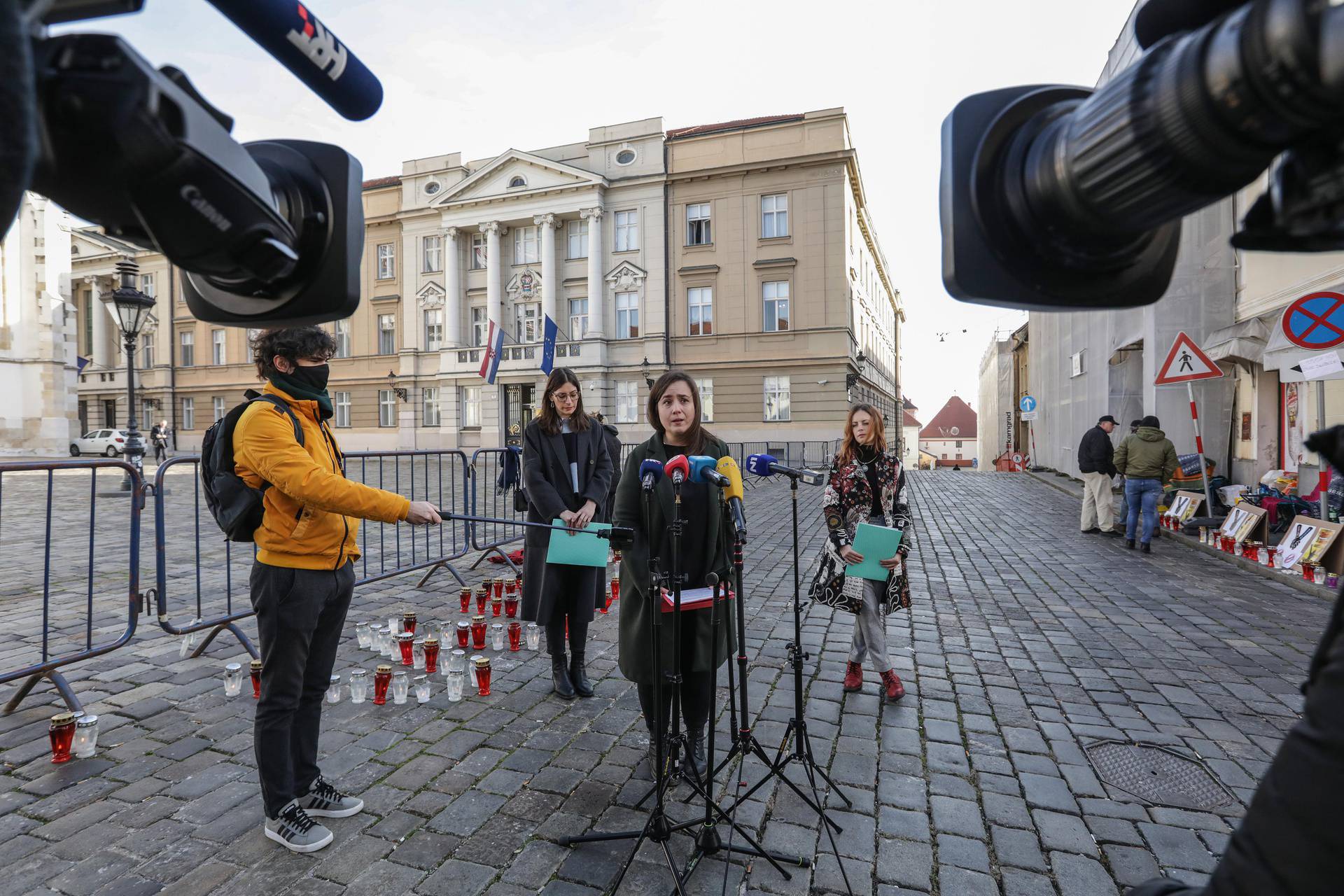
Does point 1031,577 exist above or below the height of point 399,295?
below

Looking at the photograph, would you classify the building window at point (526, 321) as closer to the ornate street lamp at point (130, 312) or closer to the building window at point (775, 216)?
the building window at point (775, 216)

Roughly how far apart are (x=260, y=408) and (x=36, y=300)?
115 ft

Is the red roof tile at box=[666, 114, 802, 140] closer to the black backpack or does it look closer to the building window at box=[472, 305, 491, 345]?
the building window at box=[472, 305, 491, 345]

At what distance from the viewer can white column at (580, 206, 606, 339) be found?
106 ft

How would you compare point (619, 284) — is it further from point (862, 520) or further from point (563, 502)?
point (862, 520)

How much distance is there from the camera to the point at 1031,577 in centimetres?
807

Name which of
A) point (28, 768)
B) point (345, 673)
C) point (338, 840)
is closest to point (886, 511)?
point (338, 840)

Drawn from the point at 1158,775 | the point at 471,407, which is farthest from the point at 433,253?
the point at 1158,775

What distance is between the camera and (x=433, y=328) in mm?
35625

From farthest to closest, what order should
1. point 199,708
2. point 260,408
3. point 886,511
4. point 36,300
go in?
point 36,300
point 886,511
point 199,708
point 260,408

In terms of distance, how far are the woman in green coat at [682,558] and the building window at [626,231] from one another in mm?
30641

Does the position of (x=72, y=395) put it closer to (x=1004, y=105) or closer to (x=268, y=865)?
(x=268, y=865)

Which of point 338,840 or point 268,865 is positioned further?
point 338,840

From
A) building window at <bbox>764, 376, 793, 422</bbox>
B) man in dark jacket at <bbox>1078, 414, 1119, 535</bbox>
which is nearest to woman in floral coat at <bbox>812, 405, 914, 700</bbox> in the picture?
man in dark jacket at <bbox>1078, 414, 1119, 535</bbox>
